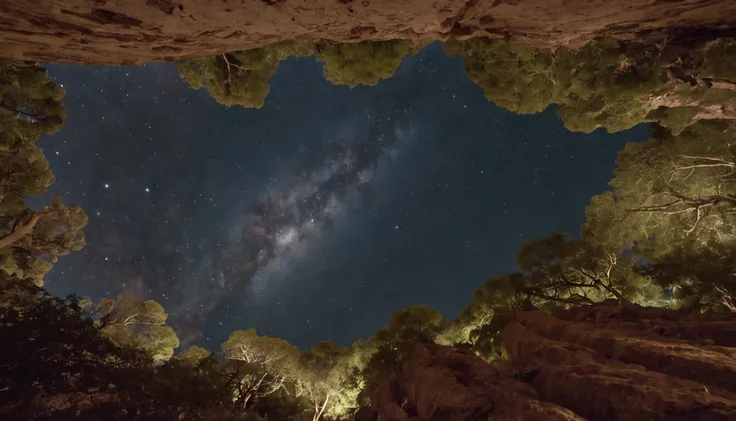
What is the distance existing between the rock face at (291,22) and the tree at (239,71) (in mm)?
3126

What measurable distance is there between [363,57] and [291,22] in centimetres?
427

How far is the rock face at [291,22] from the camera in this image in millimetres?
5172

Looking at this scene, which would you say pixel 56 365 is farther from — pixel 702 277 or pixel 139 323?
pixel 702 277

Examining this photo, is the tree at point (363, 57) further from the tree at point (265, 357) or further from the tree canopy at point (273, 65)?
the tree at point (265, 357)

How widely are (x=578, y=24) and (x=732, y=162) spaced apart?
25.3 feet

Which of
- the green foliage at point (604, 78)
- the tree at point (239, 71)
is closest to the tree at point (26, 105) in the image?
the tree at point (239, 71)

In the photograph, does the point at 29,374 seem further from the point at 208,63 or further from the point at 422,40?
the point at 422,40

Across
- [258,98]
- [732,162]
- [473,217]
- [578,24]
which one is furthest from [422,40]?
[473,217]

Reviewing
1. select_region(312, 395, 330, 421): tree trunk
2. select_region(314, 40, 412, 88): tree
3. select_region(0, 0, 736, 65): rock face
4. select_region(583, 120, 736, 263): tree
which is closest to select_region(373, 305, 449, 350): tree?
select_region(312, 395, 330, 421): tree trunk

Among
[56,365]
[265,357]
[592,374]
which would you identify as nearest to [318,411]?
[265,357]

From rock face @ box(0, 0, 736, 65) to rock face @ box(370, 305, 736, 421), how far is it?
20.4 ft

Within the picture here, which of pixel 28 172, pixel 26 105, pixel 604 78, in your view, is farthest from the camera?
pixel 28 172

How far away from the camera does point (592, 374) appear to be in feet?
18.5

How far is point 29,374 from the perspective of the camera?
243 inches
